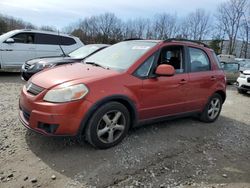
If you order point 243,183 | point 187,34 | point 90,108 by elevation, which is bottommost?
point 243,183

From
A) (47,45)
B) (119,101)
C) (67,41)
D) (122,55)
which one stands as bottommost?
(119,101)

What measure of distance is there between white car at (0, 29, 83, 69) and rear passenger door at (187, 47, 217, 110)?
7.10 metres

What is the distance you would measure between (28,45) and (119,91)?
8.41m

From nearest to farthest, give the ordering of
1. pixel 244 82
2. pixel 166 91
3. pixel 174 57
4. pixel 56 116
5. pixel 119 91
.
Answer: pixel 56 116 → pixel 119 91 → pixel 166 91 → pixel 174 57 → pixel 244 82

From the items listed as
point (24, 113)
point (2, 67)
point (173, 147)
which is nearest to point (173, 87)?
point (173, 147)

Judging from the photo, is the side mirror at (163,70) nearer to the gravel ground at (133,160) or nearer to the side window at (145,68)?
the side window at (145,68)

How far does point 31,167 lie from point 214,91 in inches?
155

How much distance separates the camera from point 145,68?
4344 millimetres

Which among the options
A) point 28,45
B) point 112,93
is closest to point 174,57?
point 112,93

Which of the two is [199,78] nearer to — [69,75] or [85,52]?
[69,75]

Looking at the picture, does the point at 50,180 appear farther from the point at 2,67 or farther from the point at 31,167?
the point at 2,67

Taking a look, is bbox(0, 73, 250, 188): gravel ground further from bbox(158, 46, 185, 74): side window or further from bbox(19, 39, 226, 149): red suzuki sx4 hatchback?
bbox(158, 46, 185, 74): side window

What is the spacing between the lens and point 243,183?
3.48 m

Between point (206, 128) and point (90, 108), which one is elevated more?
point (90, 108)
